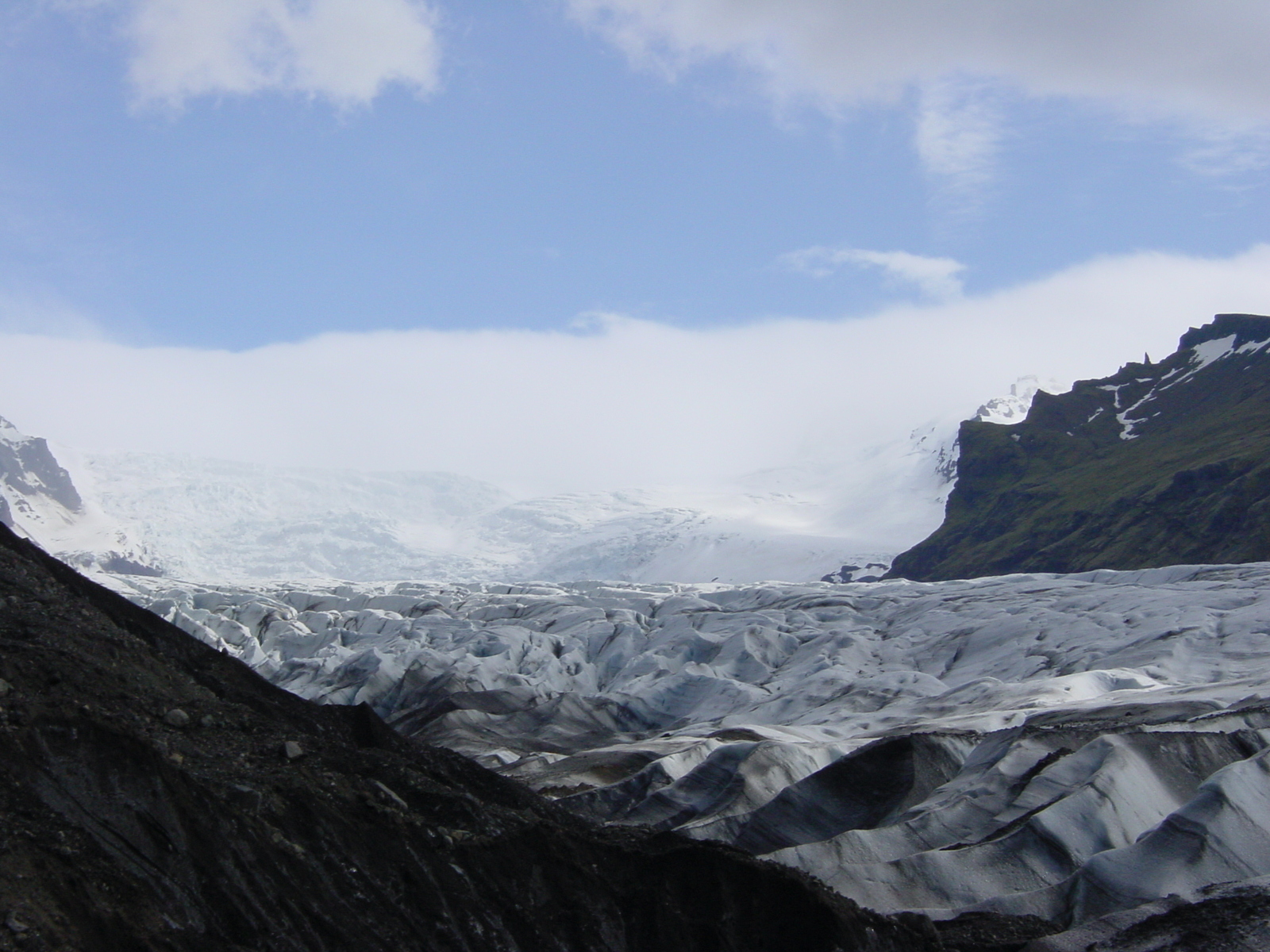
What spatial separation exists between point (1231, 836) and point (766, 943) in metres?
9.40

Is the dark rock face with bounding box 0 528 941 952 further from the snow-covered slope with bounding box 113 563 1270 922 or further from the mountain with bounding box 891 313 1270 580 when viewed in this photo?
the mountain with bounding box 891 313 1270 580

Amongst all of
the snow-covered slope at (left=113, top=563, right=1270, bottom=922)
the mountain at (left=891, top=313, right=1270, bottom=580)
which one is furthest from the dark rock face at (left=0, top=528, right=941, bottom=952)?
the mountain at (left=891, top=313, right=1270, bottom=580)

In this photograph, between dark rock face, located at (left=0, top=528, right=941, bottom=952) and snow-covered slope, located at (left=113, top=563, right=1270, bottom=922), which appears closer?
dark rock face, located at (left=0, top=528, right=941, bottom=952)

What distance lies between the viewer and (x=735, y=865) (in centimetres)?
1694

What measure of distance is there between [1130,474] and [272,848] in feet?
450

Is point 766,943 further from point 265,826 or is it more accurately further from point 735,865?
point 265,826

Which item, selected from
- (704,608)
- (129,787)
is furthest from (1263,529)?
(129,787)

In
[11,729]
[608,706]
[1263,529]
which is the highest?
[1263,529]

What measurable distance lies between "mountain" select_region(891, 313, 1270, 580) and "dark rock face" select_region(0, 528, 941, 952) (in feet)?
327

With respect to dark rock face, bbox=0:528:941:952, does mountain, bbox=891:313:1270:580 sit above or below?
above

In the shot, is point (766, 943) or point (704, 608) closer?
point (766, 943)

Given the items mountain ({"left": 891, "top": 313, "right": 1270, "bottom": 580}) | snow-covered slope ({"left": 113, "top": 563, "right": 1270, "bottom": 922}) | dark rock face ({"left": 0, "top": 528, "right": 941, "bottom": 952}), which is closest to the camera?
dark rock face ({"left": 0, "top": 528, "right": 941, "bottom": 952})

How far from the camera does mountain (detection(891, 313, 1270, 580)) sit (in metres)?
114

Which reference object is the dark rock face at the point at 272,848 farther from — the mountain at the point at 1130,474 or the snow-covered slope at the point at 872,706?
the mountain at the point at 1130,474
